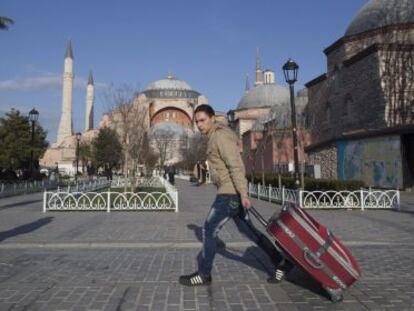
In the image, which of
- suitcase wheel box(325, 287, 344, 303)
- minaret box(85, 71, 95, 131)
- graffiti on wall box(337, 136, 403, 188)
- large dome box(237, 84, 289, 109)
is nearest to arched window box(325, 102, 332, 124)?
graffiti on wall box(337, 136, 403, 188)

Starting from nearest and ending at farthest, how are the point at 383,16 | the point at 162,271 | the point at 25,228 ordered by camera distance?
the point at 162,271 → the point at 25,228 → the point at 383,16

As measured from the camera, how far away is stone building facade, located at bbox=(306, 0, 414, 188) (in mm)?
20438

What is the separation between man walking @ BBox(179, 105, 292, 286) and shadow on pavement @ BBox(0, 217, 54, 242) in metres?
4.64

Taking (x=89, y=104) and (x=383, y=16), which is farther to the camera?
(x=89, y=104)

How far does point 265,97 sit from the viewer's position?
213ft

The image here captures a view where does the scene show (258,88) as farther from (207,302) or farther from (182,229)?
(207,302)

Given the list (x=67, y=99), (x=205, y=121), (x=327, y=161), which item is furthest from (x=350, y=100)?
(x=67, y=99)

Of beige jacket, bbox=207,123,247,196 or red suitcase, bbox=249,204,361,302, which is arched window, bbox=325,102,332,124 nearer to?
beige jacket, bbox=207,123,247,196

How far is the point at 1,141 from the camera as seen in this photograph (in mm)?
30391

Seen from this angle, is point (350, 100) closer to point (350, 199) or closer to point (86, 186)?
point (350, 199)

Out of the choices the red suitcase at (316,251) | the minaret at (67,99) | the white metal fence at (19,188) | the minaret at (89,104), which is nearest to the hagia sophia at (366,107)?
the white metal fence at (19,188)

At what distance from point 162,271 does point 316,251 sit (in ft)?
6.40

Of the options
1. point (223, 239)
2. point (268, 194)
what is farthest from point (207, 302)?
point (268, 194)

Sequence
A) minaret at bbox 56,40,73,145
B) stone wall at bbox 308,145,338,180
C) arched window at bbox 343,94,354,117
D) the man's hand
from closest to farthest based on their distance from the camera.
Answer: the man's hand → stone wall at bbox 308,145,338,180 → arched window at bbox 343,94,354,117 → minaret at bbox 56,40,73,145
